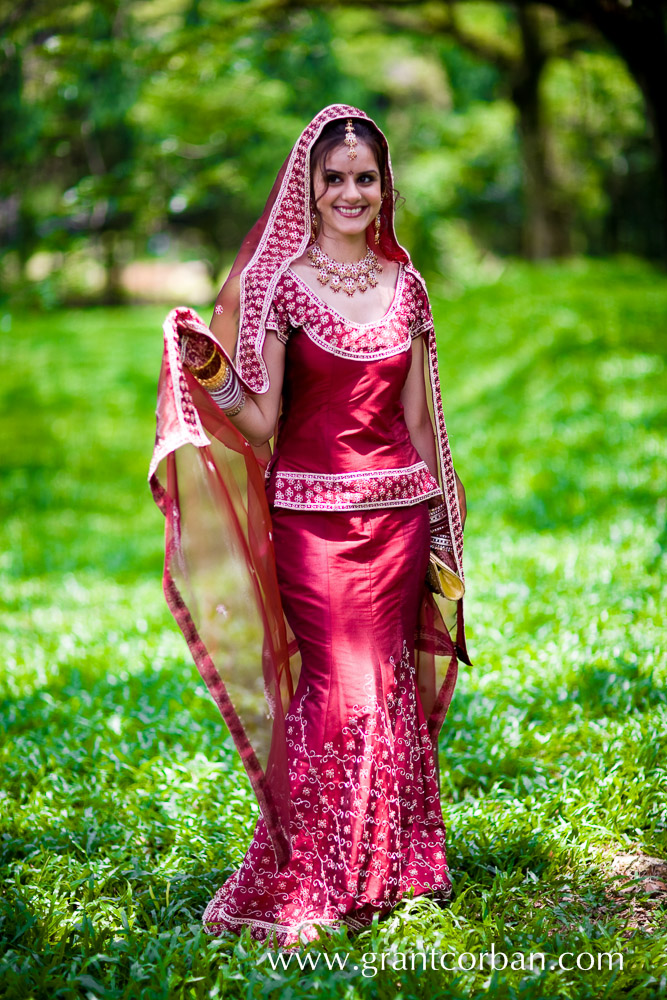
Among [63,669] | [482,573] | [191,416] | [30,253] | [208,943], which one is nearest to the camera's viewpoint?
[191,416]

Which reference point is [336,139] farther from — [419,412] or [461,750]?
[461,750]

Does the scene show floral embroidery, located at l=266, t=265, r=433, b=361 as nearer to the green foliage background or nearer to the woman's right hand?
the woman's right hand

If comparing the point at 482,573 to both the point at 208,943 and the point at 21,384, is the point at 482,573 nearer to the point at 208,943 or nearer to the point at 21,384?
the point at 208,943

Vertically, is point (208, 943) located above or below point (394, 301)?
below

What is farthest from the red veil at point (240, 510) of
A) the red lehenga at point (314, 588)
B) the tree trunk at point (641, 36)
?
the tree trunk at point (641, 36)

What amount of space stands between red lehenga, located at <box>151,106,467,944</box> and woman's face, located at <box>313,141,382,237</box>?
3.1 inches

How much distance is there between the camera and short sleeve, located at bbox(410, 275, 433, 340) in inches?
122

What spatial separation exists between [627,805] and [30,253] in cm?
651

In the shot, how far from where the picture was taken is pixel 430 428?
129 inches

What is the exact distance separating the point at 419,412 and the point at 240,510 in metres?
0.71

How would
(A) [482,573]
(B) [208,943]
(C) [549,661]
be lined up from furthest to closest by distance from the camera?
(A) [482,573] → (C) [549,661] → (B) [208,943]

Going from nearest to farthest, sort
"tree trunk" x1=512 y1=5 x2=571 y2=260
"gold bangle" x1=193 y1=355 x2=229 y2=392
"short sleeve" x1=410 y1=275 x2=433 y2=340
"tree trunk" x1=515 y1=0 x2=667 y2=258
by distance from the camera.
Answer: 1. "gold bangle" x1=193 y1=355 x2=229 y2=392
2. "short sleeve" x1=410 y1=275 x2=433 y2=340
3. "tree trunk" x1=515 y1=0 x2=667 y2=258
4. "tree trunk" x1=512 y1=5 x2=571 y2=260

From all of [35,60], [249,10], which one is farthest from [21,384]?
[249,10]

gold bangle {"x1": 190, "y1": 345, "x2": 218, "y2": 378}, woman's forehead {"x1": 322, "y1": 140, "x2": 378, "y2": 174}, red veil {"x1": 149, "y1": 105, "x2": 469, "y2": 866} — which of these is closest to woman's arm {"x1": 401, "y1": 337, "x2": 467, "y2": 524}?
red veil {"x1": 149, "y1": 105, "x2": 469, "y2": 866}
